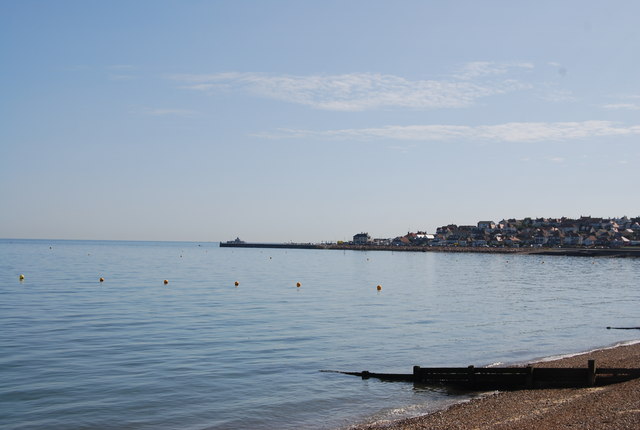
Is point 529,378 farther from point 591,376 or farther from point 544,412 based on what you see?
point 544,412

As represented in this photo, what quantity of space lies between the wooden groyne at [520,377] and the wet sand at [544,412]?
1.58 ft

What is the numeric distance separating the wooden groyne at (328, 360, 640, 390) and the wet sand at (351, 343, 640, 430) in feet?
1.58

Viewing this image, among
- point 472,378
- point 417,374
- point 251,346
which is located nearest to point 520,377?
point 472,378

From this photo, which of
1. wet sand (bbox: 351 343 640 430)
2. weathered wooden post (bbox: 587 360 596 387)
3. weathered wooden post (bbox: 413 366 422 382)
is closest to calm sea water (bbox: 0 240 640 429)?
weathered wooden post (bbox: 413 366 422 382)

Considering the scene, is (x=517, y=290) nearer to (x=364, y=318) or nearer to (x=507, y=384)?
(x=364, y=318)

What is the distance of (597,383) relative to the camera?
20.8m

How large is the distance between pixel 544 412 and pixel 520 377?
4.04m

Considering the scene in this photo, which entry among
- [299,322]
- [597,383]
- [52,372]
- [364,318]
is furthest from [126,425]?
[364,318]

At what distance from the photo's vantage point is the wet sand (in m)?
15.8

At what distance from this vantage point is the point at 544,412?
17375 millimetres

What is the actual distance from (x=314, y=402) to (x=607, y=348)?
682 inches

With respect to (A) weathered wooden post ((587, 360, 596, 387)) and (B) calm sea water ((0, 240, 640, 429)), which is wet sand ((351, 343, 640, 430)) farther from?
(B) calm sea water ((0, 240, 640, 429))

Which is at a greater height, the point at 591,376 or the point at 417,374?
the point at 591,376

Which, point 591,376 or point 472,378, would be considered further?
point 472,378
